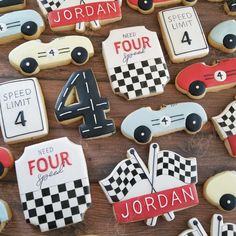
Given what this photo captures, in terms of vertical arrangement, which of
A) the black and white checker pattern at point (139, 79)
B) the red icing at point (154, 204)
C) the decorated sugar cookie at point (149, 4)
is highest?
the decorated sugar cookie at point (149, 4)

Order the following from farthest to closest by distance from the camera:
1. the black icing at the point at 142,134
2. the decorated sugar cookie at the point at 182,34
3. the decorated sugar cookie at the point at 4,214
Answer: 1. the decorated sugar cookie at the point at 182,34
2. the black icing at the point at 142,134
3. the decorated sugar cookie at the point at 4,214

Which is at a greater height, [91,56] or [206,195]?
[91,56]

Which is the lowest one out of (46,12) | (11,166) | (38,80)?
(11,166)

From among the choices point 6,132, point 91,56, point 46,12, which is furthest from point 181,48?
point 6,132

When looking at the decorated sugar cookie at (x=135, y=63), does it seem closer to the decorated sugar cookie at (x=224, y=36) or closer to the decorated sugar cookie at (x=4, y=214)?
the decorated sugar cookie at (x=224, y=36)

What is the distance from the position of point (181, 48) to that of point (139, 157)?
1.22ft

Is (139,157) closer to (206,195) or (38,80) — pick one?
(206,195)

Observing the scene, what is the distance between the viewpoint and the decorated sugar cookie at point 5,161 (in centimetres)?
99

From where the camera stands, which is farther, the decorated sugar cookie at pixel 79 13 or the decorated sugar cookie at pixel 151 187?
the decorated sugar cookie at pixel 79 13

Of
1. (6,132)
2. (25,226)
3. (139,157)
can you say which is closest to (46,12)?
(6,132)

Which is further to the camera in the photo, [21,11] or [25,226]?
[21,11]

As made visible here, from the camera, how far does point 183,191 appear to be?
101 centimetres

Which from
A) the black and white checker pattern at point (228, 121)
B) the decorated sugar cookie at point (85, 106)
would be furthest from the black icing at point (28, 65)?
the black and white checker pattern at point (228, 121)

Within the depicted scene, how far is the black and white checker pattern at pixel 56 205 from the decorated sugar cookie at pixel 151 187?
8 centimetres
